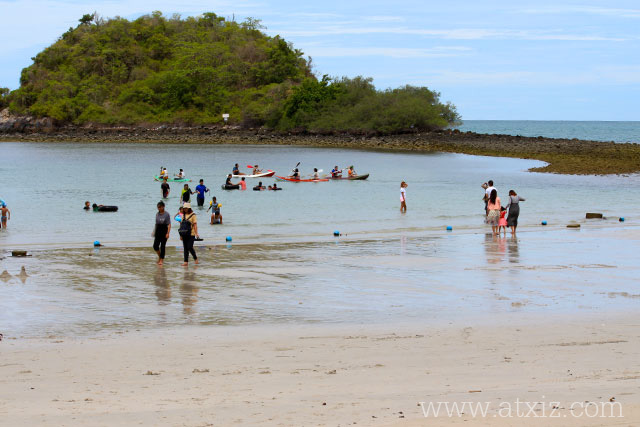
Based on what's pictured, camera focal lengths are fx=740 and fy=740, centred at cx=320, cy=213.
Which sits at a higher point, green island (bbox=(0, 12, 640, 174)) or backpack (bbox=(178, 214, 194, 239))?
green island (bbox=(0, 12, 640, 174))

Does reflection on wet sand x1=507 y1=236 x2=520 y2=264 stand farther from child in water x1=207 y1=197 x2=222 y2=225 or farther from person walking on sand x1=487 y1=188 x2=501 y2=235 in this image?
child in water x1=207 y1=197 x2=222 y2=225

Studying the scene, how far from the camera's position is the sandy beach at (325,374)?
7.14 meters

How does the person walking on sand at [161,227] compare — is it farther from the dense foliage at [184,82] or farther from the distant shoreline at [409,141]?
the dense foliage at [184,82]

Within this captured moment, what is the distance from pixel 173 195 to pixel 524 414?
35.8 meters

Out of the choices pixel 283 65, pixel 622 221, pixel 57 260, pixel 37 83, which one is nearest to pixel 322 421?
pixel 57 260

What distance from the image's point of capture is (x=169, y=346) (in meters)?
10.2

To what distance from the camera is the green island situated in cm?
11050

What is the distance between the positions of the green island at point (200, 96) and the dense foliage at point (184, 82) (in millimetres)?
203

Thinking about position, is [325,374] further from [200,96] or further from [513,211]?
[200,96]

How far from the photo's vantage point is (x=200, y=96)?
13812cm

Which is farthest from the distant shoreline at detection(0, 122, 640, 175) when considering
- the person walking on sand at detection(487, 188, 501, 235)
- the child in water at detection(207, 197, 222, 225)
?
the child in water at detection(207, 197, 222, 225)

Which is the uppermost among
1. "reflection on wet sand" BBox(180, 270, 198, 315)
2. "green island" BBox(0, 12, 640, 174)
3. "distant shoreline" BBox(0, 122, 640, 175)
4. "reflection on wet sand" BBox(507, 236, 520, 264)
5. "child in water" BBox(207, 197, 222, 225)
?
"green island" BBox(0, 12, 640, 174)

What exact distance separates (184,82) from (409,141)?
5569 centimetres

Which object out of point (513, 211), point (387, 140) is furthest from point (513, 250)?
point (387, 140)
